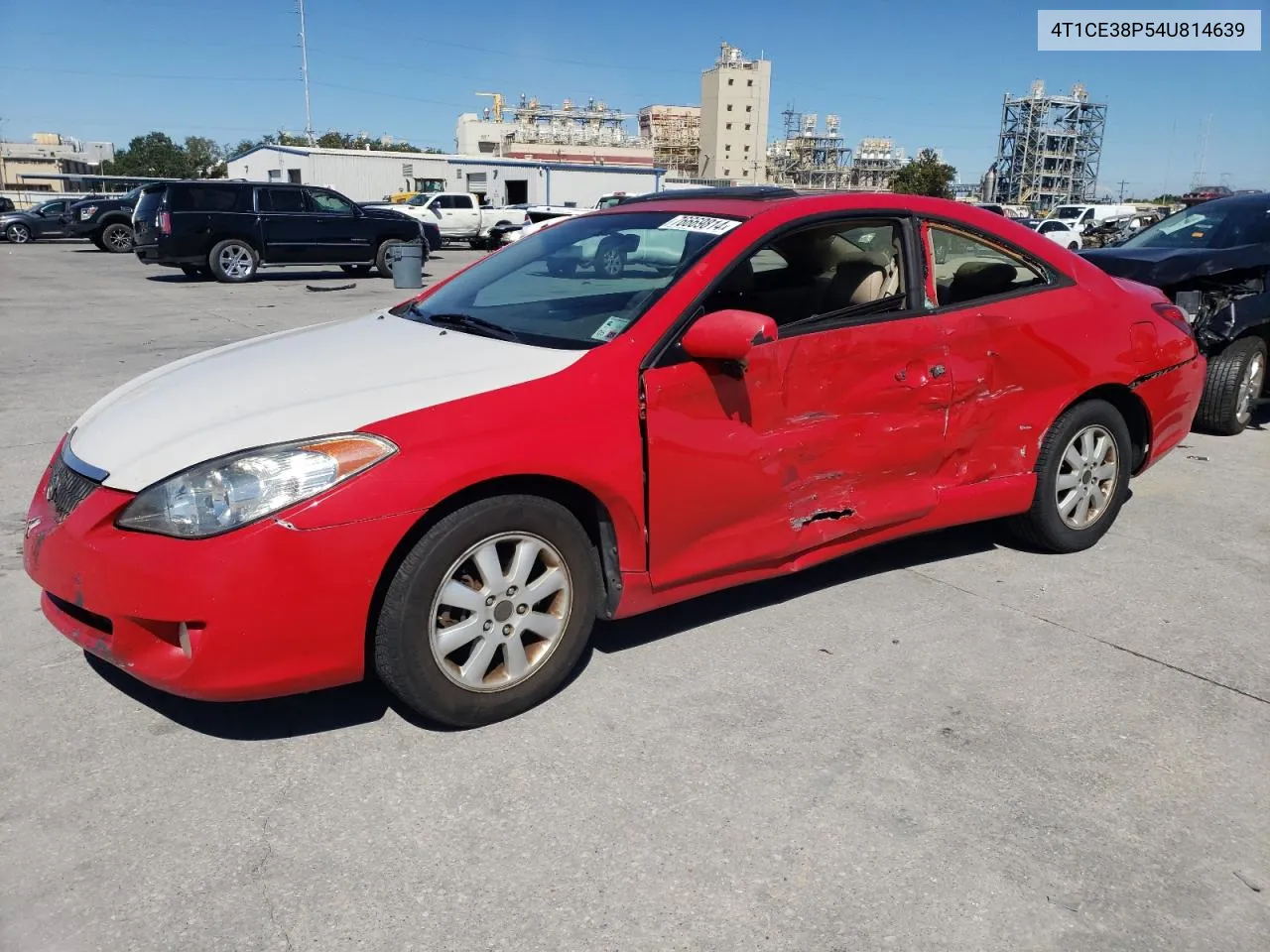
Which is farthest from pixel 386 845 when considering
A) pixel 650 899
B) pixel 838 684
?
pixel 838 684

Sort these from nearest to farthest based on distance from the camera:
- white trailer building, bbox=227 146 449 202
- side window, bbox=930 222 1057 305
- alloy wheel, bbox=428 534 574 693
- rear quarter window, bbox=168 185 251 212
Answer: alloy wheel, bbox=428 534 574 693 < side window, bbox=930 222 1057 305 < rear quarter window, bbox=168 185 251 212 < white trailer building, bbox=227 146 449 202

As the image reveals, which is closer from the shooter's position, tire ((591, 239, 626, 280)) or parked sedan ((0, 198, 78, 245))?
tire ((591, 239, 626, 280))

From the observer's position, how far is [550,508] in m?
2.90

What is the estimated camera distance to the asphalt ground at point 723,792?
2.18m

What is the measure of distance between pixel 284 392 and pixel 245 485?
0.46 meters

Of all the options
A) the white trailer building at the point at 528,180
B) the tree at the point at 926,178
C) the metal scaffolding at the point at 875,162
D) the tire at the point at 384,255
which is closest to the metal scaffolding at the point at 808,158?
the metal scaffolding at the point at 875,162

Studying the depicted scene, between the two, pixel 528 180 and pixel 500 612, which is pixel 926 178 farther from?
pixel 500 612

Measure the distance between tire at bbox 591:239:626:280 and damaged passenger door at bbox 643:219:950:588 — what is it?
52 centimetres

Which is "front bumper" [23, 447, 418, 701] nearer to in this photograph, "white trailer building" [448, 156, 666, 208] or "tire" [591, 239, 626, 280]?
"tire" [591, 239, 626, 280]

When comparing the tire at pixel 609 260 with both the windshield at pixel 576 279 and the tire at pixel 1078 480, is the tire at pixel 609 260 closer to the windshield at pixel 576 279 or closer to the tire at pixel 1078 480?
the windshield at pixel 576 279

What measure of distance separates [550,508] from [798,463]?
97cm

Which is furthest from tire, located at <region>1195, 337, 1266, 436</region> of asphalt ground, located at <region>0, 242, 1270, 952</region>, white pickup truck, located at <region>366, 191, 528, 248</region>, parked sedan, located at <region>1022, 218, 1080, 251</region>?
parked sedan, located at <region>1022, 218, 1080, 251</region>

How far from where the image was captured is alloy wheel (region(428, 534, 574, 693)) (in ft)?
9.12

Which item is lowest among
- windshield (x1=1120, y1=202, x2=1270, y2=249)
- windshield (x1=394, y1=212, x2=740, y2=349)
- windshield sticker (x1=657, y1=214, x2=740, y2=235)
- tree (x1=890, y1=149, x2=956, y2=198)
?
windshield (x1=394, y1=212, x2=740, y2=349)
